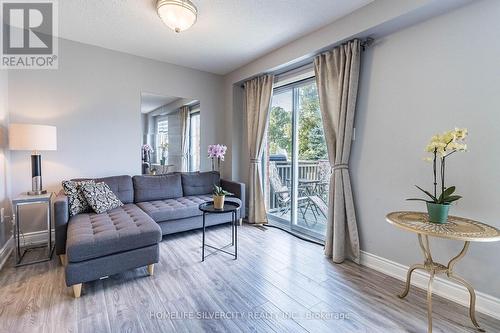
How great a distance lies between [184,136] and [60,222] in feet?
7.39

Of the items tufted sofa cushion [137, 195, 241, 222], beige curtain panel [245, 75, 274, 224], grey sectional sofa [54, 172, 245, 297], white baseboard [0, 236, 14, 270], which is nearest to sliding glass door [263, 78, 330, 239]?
beige curtain panel [245, 75, 274, 224]

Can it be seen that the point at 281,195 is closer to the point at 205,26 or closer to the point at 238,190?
the point at 238,190

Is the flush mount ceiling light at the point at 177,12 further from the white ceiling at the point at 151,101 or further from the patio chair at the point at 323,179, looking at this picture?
the patio chair at the point at 323,179

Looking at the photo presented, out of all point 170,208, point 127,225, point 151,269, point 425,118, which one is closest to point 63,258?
point 127,225

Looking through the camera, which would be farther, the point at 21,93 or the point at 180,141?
the point at 180,141

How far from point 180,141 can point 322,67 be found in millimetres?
2581

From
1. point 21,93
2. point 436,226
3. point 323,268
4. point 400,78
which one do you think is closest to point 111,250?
point 323,268

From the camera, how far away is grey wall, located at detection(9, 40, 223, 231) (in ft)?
9.38

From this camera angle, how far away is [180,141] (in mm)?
4117

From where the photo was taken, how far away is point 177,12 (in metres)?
2.15

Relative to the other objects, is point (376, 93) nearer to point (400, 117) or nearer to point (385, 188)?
point (400, 117)

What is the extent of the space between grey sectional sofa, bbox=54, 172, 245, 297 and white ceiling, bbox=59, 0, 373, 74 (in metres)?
1.85

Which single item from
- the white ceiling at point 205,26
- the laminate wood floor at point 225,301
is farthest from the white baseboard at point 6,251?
the white ceiling at point 205,26

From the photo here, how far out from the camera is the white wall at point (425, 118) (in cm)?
179
